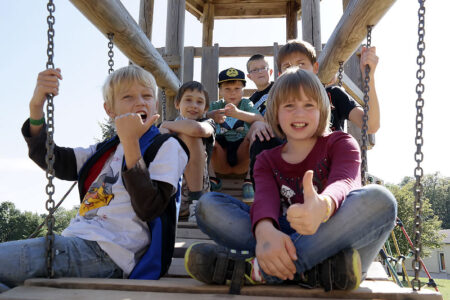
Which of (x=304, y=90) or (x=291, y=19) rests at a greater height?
(x=291, y=19)

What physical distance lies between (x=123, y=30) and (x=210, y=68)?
10.2ft

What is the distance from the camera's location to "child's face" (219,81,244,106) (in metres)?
3.98

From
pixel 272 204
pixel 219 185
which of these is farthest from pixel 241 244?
pixel 219 185

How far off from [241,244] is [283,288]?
365 millimetres

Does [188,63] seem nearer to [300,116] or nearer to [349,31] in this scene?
[349,31]

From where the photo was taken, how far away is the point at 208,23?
848cm

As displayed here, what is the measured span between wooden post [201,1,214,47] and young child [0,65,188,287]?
6805 millimetres

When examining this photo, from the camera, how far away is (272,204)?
1.61 meters

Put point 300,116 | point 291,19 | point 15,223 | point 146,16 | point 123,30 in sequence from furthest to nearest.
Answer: point 15,223 → point 291,19 → point 146,16 → point 123,30 → point 300,116

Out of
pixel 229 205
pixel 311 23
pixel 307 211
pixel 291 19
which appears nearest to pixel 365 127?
pixel 229 205

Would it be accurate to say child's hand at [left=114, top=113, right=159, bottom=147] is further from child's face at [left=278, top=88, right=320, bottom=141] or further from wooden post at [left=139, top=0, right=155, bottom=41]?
wooden post at [left=139, top=0, right=155, bottom=41]

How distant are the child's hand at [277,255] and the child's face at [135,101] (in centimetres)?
94

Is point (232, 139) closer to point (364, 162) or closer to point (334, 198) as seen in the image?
point (364, 162)

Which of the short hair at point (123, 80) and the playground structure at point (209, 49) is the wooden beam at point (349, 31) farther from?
the short hair at point (123, 80)
